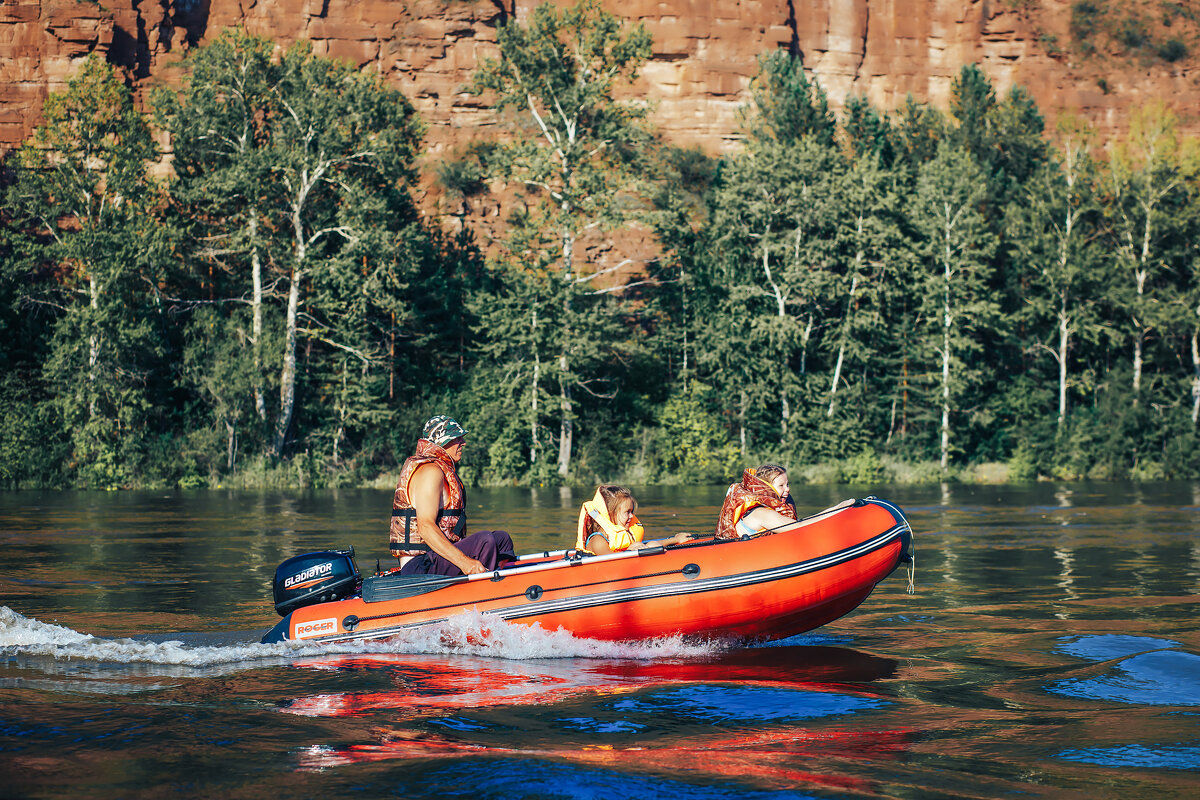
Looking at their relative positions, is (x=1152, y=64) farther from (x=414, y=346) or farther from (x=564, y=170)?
(x=414, y=346)

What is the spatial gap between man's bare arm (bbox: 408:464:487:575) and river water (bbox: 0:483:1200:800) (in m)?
0.38

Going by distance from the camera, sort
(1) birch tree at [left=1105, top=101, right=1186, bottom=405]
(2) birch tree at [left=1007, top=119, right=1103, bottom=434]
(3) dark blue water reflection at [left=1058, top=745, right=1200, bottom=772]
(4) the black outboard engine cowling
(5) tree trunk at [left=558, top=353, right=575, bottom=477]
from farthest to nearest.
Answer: (2) birch tree at [left=1007, top=119, right=1103, bottom=434], (1) birch tree at [left=1105, top=101, right=1186, bottom=405], (5) tree trunk at [left=558, top=353, right=575, bottom=477], (4) the black outboard engine cowling, (3) dark blue water reflection at [left=1058, top=745, right=1200, bottom=772]

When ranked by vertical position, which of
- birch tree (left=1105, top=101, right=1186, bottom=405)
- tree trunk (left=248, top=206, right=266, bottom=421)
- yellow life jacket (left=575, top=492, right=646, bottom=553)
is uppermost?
birch tree (left=1105, top=101, right=1186, bottom=405)

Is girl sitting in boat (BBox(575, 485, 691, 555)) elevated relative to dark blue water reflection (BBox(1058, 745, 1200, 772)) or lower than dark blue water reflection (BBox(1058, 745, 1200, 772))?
elevated

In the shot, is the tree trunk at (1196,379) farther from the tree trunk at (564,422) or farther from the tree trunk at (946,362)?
the tree trunk at (564,422)

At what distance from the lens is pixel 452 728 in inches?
203

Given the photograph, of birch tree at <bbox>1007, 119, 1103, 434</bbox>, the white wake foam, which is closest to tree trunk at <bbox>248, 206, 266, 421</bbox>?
the white wake foam

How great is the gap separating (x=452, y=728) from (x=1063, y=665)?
3.68 meters

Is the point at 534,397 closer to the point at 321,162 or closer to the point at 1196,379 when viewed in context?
the point at 321,162

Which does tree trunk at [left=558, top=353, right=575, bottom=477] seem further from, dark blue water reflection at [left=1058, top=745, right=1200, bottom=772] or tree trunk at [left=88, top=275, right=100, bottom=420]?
dark blue water reflection at [left=1058, top=745, right=1200, bottom=772]

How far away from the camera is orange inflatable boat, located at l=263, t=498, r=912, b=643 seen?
7.01 metres

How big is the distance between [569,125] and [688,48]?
18.9 m

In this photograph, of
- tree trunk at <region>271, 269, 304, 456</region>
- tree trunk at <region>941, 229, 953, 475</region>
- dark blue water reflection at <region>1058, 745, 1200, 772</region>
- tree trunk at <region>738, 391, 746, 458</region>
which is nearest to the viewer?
dark blue water reflection at <region>1058, 745, 1200, 772</region>

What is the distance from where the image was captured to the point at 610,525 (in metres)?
7.58
